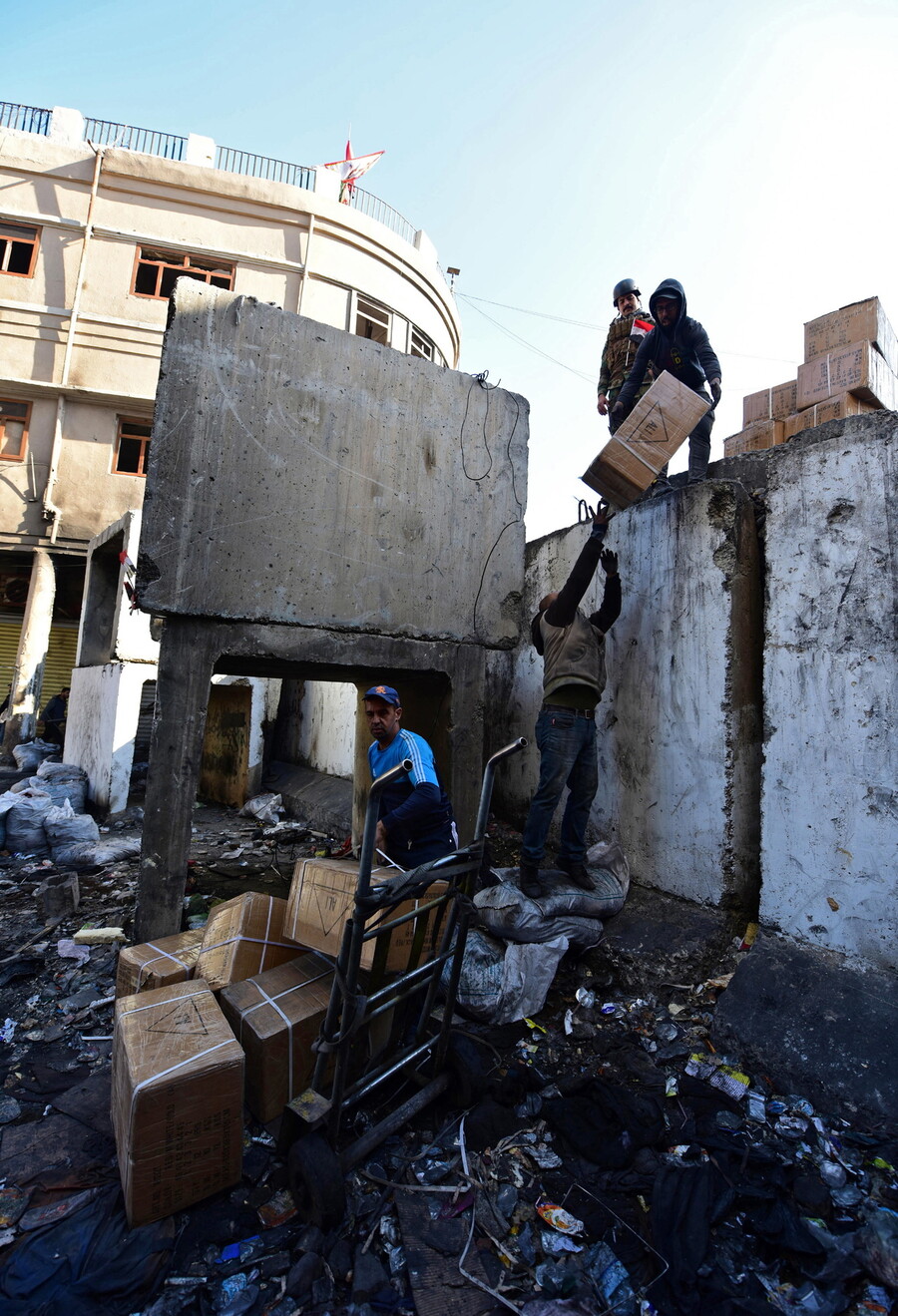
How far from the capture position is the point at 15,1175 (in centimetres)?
218

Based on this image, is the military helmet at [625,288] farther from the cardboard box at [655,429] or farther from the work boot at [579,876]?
the work boot at [579,876]

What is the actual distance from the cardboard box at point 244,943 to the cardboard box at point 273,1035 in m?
0.18

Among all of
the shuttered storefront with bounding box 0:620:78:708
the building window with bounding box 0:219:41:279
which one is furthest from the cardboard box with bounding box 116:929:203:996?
the building window with bounding box 0:219:41:279

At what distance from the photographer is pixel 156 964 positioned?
2.92 m

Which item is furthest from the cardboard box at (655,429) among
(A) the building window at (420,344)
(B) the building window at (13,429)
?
(B) the building window at (13,429)

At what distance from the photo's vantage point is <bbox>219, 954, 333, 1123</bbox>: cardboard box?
2.44 metres

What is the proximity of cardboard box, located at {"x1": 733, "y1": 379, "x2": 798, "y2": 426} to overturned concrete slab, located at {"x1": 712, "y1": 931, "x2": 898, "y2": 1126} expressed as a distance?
405 centimetres

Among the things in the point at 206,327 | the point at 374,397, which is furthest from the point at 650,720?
the point at 206,327

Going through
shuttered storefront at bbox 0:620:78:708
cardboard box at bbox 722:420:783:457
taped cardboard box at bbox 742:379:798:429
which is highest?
taped cardboard box at bbox 742:379:798:429

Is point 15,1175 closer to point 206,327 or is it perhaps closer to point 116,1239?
point 116,1239

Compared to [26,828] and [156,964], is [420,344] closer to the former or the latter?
[26,828]

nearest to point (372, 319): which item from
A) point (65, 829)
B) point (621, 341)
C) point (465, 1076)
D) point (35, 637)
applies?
point (35, 637)

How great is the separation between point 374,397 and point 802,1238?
14.8 ft

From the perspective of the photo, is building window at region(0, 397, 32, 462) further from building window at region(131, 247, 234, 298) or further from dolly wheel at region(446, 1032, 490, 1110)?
dolly wheel at region(446, 1032, 490, 1110)
